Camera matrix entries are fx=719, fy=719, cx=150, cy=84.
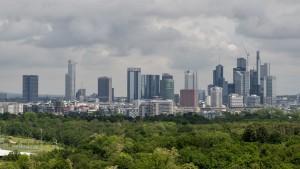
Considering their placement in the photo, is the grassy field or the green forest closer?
the green forest

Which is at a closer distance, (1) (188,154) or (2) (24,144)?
(1) (188,154)

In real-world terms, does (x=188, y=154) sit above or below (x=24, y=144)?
above

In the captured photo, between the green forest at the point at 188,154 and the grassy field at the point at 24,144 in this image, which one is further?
the grassy field at the point at 24,144

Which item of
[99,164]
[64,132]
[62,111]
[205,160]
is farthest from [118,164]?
[62,111]

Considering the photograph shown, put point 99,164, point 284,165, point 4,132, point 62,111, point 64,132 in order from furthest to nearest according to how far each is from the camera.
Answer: point 62,111 < point 4,132 < point 64,132 < point 99,164 < point 284,165

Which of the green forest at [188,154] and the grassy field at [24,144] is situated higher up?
the green forest at [188,154]

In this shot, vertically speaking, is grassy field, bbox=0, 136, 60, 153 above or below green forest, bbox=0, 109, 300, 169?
below

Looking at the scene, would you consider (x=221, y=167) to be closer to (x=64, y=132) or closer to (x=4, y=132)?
(x=64, y=132)

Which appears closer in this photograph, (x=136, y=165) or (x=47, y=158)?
(x=136, y=165)
